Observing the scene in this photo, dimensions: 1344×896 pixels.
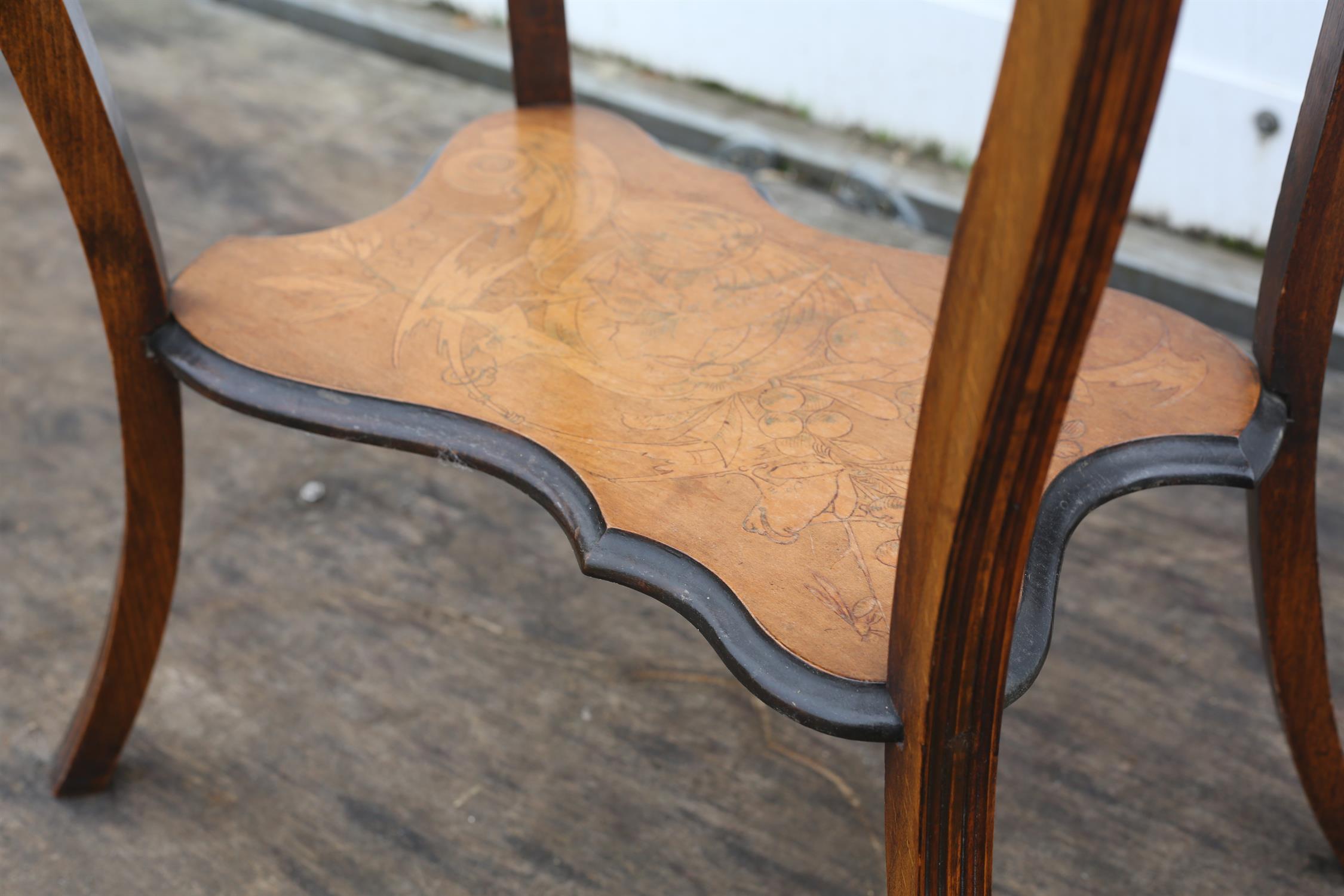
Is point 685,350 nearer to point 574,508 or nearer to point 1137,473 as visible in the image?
point 574,508

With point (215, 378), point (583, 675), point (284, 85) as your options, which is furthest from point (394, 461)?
point (284, 85)

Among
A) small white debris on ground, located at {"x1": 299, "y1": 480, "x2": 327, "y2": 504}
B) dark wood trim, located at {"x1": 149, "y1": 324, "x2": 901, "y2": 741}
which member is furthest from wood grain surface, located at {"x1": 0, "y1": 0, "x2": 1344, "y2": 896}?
dark wood trim, located at {"x1": 149, "y1": 324, "x2": 901, "y2": 741}

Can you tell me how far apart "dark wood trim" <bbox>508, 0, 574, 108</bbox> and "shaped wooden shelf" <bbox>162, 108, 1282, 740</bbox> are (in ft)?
0.46

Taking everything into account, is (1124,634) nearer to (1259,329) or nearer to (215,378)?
(1259,329)

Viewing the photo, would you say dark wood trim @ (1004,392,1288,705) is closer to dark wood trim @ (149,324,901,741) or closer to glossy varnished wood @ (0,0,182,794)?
dark wood trim @ (149,324,901,741)

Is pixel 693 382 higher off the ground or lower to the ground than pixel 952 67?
lower

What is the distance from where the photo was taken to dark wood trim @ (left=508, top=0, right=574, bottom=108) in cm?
107

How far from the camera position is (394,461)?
147cm

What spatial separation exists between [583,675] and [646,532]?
568 mm

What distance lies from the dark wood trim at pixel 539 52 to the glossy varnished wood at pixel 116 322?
420 millimetres

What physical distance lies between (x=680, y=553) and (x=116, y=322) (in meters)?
0.47

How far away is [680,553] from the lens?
0.66 meters

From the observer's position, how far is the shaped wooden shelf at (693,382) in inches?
25.4

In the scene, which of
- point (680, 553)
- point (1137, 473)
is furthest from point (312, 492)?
point (1137, 473)
